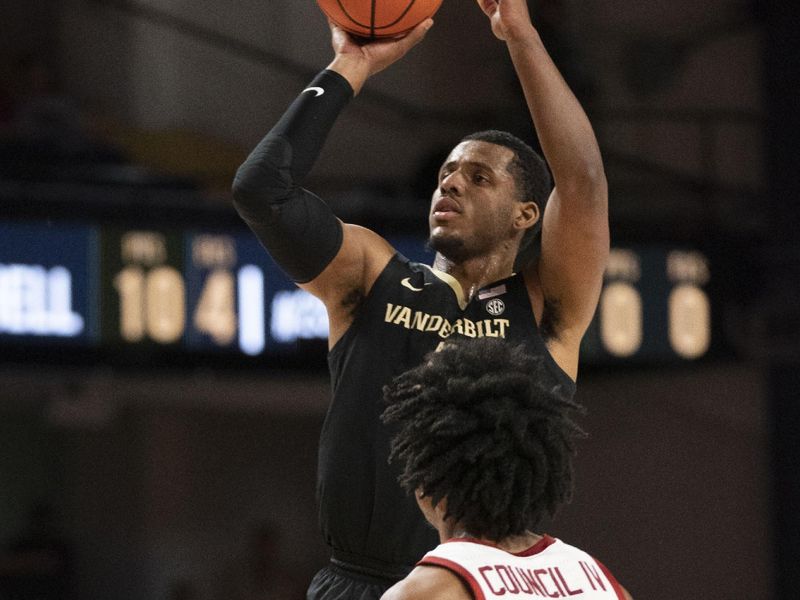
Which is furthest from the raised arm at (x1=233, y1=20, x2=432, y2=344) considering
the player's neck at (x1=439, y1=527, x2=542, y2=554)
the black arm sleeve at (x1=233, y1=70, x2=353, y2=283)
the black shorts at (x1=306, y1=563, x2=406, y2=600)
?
the player's neck at (x1=439, y1=527, x2=542, y2=554)

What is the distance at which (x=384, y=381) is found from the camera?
3.59 meters

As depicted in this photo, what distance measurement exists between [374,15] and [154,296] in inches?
168

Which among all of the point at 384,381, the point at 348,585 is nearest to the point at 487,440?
the point at 384,381

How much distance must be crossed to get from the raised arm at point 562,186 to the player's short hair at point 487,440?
27.0 inches

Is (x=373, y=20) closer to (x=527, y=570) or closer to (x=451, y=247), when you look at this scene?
(x=451, y=247)

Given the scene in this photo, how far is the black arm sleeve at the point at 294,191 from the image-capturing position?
11.3 ft

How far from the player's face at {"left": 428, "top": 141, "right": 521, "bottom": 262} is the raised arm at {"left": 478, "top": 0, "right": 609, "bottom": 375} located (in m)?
0.10

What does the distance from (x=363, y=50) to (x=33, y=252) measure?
431 cm

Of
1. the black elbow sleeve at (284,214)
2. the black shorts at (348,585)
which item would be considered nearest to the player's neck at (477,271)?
the black elbow sleeve at (284,214)

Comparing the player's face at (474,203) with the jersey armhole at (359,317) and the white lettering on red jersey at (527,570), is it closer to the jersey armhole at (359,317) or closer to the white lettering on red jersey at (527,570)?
the jersey armhole at (359,317)

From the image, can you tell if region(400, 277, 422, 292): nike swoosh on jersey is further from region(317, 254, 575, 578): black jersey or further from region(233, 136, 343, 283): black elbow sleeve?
region(233, 136, 343, 283): black elbow sleeve

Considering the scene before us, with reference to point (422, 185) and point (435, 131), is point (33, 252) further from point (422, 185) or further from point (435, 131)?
point (435, 131)

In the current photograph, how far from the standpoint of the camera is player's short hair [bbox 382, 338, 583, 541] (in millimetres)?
2863

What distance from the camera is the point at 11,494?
40.4 feet
